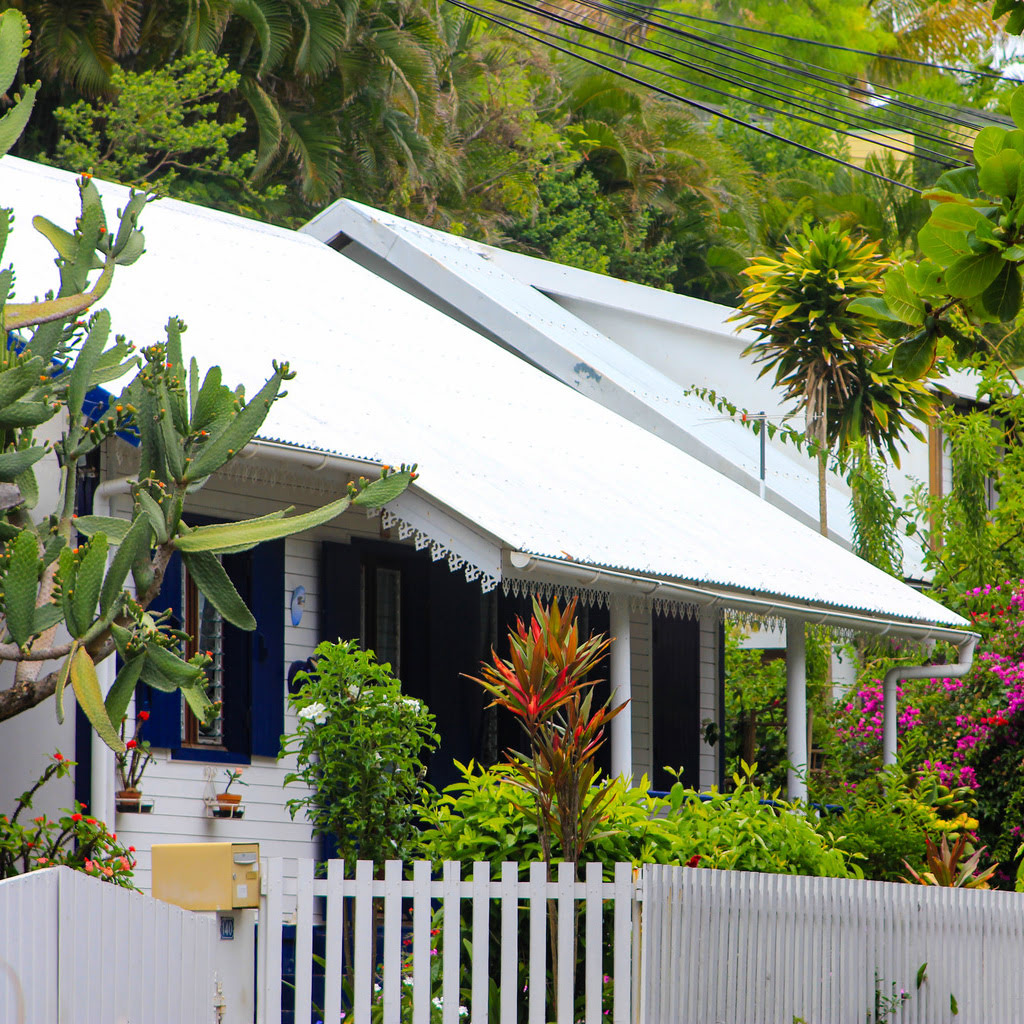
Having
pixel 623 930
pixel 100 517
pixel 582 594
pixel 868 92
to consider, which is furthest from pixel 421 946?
pixel 868 92

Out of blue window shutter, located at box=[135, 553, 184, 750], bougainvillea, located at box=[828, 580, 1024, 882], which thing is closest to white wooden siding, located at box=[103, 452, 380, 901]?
blue window shutter, located at box=[135, 553, 184, 750]

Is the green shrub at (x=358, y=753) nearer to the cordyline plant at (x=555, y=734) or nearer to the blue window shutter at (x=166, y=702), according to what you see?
the blue window shutter at (x=166, y=702)

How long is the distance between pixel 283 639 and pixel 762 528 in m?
4.75

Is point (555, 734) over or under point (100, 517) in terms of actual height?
under

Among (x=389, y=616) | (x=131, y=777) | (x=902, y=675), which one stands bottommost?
(x=131, y=777)

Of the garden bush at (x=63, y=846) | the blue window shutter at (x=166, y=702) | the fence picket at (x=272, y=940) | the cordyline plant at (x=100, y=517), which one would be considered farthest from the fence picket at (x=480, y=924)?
the blue window shutter at (x=166, y=702)

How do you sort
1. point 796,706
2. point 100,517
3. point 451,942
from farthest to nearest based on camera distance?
point 796,706
point 451,942
point 100,517

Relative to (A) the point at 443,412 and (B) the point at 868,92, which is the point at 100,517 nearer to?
(A) the point at 443,412

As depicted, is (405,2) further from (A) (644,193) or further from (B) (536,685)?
(B) (536,685)

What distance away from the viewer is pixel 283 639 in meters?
11.2

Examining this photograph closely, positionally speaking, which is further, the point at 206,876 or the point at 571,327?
the point at 571,327

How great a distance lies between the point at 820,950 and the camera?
838cm

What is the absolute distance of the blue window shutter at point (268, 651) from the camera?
35.5 feet

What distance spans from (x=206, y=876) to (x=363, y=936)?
2.27 feet
